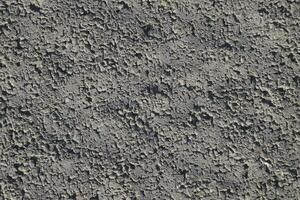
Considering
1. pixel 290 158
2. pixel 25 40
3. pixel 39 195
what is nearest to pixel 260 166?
pixel 290 158

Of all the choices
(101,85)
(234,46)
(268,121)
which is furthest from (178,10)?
(268,121)

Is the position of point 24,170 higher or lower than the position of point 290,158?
lower

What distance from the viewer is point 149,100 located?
194 cm

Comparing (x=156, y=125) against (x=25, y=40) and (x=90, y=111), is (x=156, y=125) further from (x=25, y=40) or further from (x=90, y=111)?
(x=25, y=40)

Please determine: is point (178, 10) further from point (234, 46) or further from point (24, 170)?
point (24, 170)

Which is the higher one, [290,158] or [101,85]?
[290,158]

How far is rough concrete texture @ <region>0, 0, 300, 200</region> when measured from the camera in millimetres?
1923

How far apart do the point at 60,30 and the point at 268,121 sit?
87cm

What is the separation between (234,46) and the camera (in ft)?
6.45

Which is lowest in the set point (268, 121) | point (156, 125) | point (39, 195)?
point (39, 195)

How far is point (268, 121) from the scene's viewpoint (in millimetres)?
1949

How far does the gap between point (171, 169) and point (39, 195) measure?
1.67 ft

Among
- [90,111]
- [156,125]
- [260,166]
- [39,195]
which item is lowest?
[39,195]

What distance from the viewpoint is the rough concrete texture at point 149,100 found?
1.92 metres
